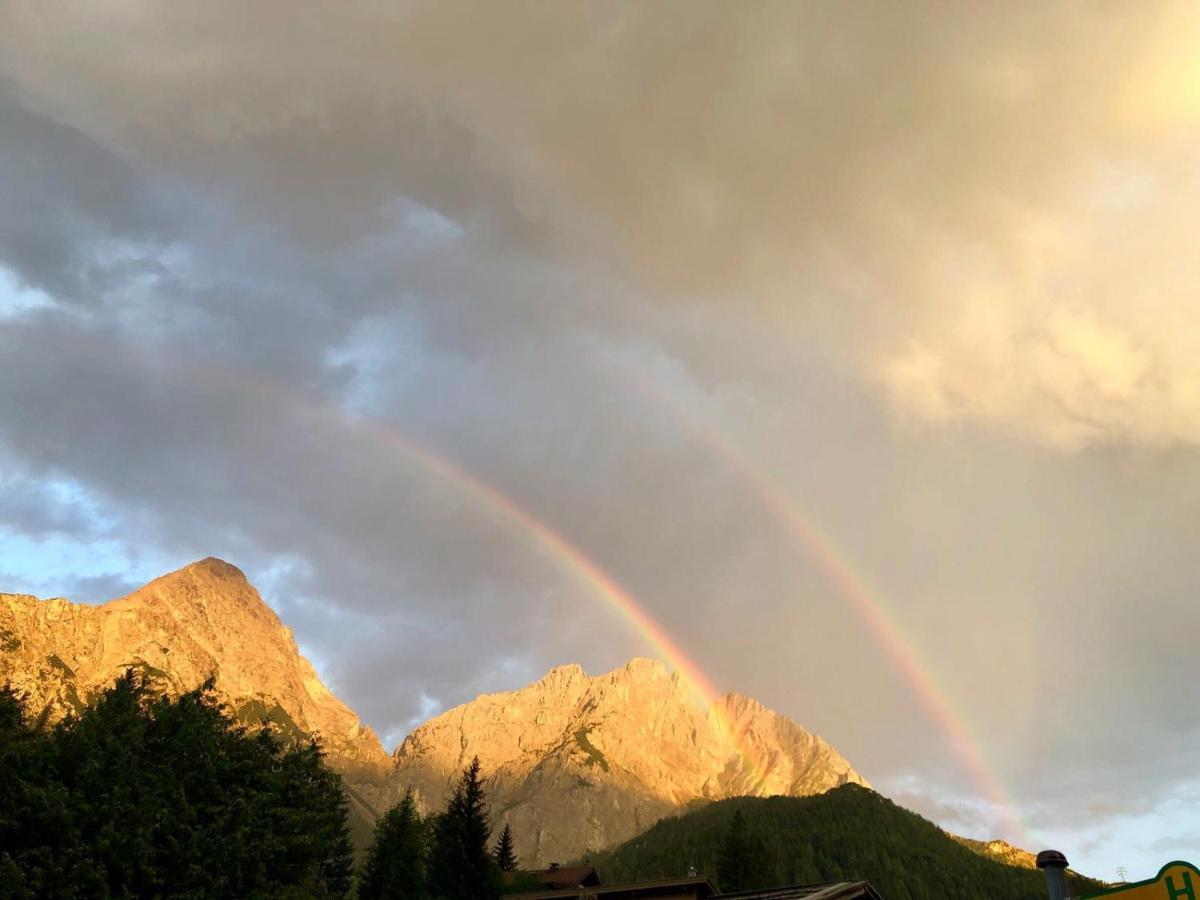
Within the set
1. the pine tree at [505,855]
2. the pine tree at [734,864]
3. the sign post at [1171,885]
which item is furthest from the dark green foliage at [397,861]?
the sign post at [1171,885]

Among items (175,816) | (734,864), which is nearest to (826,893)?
(175,816)

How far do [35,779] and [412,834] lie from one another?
4008cm

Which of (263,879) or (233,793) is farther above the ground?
(233,793)

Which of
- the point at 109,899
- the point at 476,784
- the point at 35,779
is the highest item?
the point at 476,784

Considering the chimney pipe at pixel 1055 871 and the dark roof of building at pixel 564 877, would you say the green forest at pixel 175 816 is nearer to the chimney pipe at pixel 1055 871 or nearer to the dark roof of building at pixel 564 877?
the dark roof of building at pixel 564 877

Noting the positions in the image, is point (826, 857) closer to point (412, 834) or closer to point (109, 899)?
point (412, 834)

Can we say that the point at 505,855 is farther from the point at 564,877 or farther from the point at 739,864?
the point at 739,864

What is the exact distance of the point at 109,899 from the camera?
32.5 m

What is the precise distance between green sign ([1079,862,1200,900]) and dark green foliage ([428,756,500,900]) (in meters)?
61.2

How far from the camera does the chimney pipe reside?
10.6 metres

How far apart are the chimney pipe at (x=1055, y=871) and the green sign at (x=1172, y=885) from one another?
1188 millimetres

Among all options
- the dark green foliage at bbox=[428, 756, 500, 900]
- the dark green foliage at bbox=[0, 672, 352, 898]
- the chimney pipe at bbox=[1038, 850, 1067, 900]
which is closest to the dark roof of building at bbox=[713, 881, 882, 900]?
the chimney pipe at bbox=[1038, 850, 1067, 900]

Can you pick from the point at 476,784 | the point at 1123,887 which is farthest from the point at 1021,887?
the point at 1123,887

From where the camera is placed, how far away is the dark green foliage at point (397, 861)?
210 ft
